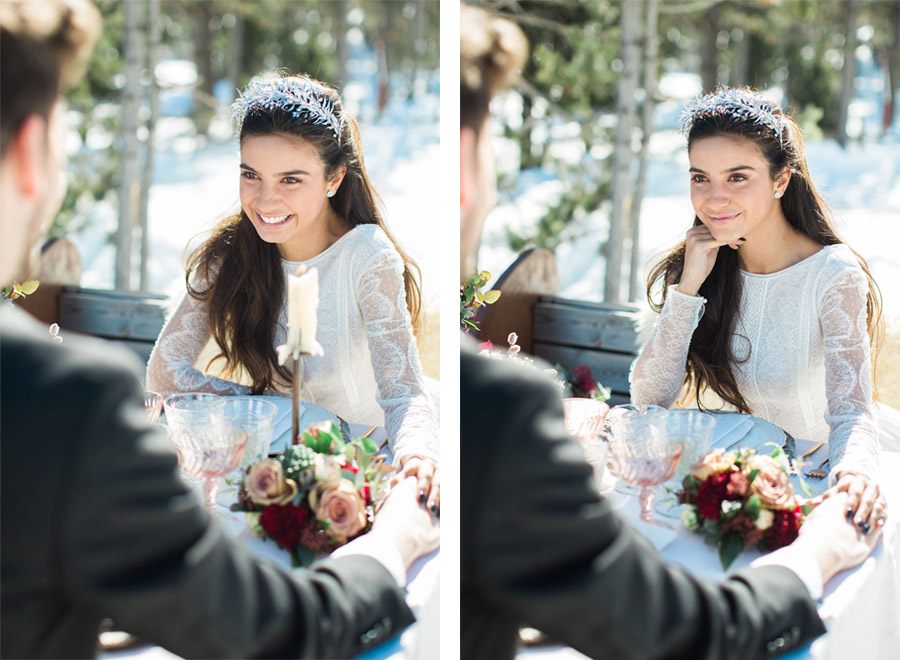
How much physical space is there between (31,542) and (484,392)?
71 centimetres

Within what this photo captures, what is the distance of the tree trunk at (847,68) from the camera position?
2046 mm

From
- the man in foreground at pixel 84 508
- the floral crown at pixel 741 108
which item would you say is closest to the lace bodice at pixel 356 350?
the man in foreground at pixel 84 508

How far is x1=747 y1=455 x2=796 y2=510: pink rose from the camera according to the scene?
1834 millimetres

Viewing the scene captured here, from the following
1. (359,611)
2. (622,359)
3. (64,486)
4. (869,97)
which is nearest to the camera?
(64,486)

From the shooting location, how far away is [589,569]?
5.52ft

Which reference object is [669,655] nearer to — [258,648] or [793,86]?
[258,648]

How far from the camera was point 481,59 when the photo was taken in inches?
78.4

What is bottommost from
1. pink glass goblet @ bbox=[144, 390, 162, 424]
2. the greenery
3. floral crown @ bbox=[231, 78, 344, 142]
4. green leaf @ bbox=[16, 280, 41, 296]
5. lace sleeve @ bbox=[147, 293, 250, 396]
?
pink glass goblet @ bbox=[144, 390, 162, 424]

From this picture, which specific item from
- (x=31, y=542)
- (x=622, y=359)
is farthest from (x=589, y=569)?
(x=31, y=542)

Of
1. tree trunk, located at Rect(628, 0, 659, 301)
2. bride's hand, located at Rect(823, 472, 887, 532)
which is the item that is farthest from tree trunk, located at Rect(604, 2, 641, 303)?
bride's hand, located at Rect(823, 472, 887, 532)

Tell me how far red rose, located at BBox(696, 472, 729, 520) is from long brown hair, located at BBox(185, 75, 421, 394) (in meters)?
0.76

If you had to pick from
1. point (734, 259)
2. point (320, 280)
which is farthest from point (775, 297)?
point (320, 280)

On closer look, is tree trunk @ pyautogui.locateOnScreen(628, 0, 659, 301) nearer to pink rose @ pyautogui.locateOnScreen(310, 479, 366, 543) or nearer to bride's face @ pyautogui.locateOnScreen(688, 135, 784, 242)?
bride's face @ pyautogui.locateOnScreen(688, 135, 784, 242)

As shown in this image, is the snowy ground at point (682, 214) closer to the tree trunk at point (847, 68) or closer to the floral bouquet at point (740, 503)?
the tree trunk at point (847, 68)
